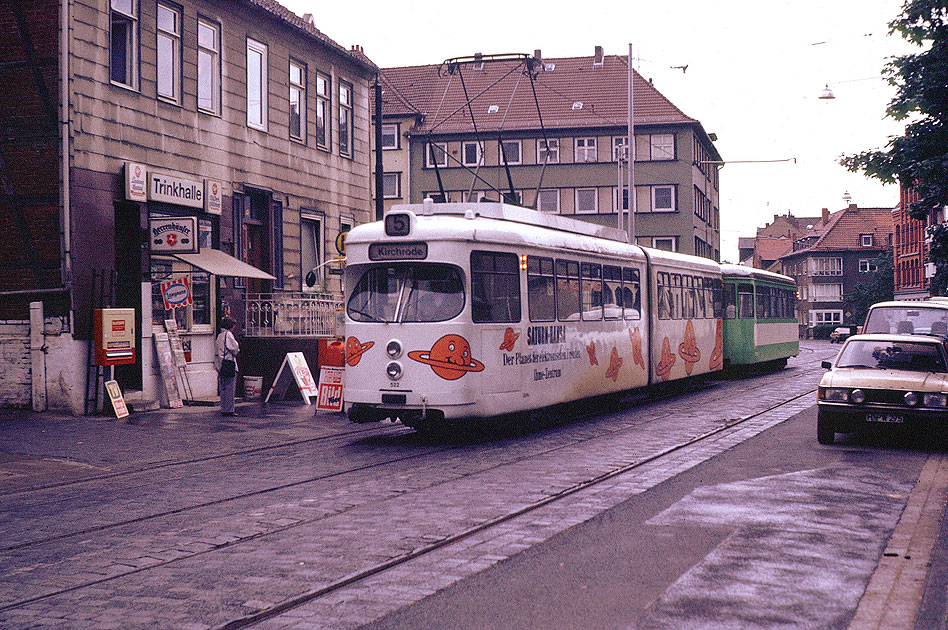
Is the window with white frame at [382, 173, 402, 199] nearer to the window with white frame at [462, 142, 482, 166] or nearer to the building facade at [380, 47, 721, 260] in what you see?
the building facade at [380, 47, 721, 260]

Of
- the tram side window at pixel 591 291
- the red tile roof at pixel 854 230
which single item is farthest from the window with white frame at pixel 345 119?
the red tile roof at pixel 854 230

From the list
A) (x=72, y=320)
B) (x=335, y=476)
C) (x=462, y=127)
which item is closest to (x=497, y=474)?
(x=335, y=476)

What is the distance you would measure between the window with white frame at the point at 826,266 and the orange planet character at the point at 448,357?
10880cm

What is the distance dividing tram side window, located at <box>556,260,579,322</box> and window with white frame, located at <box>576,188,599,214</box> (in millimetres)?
49281

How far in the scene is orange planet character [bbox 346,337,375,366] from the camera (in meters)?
14.5

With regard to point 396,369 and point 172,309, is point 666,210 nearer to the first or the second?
point 172,309

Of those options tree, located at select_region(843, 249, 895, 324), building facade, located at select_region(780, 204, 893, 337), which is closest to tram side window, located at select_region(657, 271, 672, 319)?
tree, located at select_region(843, 249, 895, 324)

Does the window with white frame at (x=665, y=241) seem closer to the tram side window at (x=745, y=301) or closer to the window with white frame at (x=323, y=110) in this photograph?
the tram side window at (x=745, y=301)

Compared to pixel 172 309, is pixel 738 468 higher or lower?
lower

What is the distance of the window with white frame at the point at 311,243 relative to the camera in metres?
27.0

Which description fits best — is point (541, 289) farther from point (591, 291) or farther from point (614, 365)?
point (614, 365)

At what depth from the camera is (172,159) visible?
21.3 m

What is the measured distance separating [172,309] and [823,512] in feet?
49.2

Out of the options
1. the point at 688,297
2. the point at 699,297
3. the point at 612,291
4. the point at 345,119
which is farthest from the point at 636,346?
the point at 345,119
